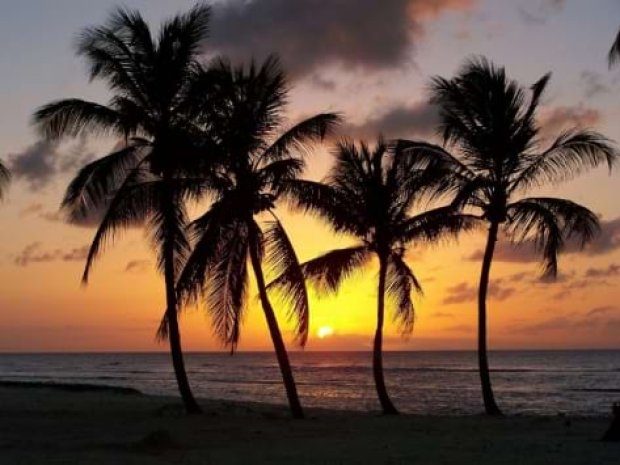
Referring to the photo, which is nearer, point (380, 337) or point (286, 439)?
point (286, 439)

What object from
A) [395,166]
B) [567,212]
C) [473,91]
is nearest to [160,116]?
[395,166]

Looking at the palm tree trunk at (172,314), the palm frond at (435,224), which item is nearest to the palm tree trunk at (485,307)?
the palm frond at (435,224)

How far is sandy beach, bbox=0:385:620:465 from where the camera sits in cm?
1318

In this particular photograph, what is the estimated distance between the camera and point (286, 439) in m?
16.6

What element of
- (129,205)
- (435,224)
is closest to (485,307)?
(435,224)

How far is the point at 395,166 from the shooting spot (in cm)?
2398

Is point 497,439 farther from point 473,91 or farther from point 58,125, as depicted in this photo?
point 58,125

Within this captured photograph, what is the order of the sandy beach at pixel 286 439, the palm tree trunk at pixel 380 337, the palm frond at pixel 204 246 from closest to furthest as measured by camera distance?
the sandy beach at pixel 286 439 → the palm frond at pixel 204 246 → the palm tree trunk at pixel 380 337

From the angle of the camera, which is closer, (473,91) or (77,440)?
(77,440)

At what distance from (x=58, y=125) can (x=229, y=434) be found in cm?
927

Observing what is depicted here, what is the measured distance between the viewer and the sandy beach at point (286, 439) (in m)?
13.2

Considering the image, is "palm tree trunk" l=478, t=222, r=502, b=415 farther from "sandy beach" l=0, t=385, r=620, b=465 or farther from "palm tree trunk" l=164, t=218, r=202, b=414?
"palm tree trunk" l=164, t=218, r=202, b=414

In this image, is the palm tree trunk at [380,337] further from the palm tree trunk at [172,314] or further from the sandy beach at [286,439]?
the palm tree trunk at [172,314]

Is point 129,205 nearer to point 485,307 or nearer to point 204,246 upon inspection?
point 204,246
